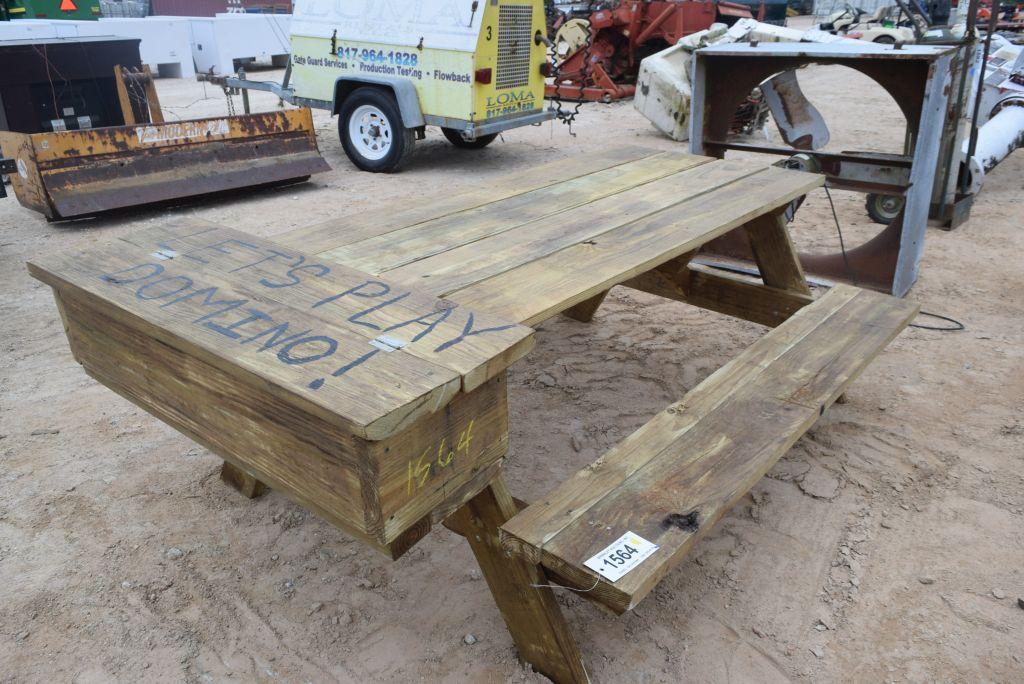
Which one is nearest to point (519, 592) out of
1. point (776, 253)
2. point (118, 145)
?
point (776, 253)

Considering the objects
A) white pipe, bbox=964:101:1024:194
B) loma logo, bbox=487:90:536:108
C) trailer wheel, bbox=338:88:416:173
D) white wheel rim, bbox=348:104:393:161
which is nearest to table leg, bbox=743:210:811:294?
white pipe, bbox=964:101:1024:194

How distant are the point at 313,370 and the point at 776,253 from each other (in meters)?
2.56

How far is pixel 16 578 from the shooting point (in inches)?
89.4

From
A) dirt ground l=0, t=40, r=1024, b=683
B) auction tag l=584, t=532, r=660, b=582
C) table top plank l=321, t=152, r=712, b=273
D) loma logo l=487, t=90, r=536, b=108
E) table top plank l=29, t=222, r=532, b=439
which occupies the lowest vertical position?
dirt ground l=0, t=40, r=1024, b=683

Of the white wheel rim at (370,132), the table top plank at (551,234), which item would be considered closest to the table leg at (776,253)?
the table top plank at (551,234)

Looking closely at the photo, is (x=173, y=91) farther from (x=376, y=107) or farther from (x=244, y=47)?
(x=376, y=107)

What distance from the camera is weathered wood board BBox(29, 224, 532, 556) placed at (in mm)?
1382

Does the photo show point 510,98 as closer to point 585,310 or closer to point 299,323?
point 585,310

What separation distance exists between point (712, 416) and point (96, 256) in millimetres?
1658

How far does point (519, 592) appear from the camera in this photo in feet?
5.98

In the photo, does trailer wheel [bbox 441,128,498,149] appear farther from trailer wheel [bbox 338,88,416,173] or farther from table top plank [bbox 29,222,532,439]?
table top plank [bbox 29,222,532,439]

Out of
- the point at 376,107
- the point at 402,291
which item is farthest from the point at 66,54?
the point at 402,291

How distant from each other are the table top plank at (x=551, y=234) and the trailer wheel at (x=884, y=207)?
295 centimetres

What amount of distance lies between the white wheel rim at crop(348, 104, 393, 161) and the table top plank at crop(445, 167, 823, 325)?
5.02 m
